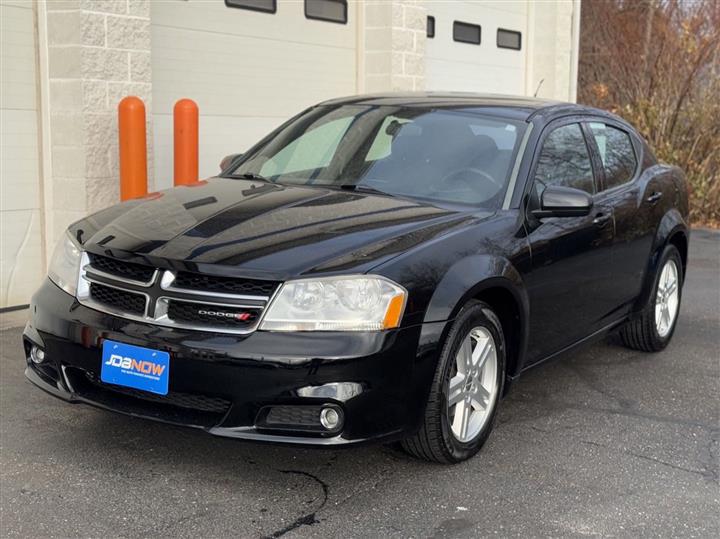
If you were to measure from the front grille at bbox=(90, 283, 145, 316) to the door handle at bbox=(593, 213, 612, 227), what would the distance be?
248 cm

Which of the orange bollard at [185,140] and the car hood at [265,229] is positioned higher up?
the orange bollard at [185,140]

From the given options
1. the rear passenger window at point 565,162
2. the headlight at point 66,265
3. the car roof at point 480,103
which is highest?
the car roof at point 480,103

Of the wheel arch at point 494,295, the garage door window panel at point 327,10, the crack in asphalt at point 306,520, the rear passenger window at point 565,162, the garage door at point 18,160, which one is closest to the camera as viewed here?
the crack in asphalt at point 306,520

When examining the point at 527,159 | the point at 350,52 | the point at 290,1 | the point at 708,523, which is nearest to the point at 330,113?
the point at 527,159

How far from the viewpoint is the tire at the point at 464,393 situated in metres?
3.91

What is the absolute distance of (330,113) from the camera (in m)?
5.54

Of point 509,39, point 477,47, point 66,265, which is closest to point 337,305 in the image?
point 66,265

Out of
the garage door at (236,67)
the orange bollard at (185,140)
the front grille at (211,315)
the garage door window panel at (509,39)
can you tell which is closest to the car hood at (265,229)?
the front grille at (211,315)

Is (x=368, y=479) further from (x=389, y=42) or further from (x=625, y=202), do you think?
(x=389, y=42)

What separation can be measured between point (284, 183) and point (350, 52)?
5.51m

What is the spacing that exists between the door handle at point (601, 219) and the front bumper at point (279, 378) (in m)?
1.69

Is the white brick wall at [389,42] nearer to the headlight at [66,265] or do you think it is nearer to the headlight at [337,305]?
the headlight at [66,265]

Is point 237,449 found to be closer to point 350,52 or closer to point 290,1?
point 290,1

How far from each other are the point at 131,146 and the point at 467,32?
6.47m
